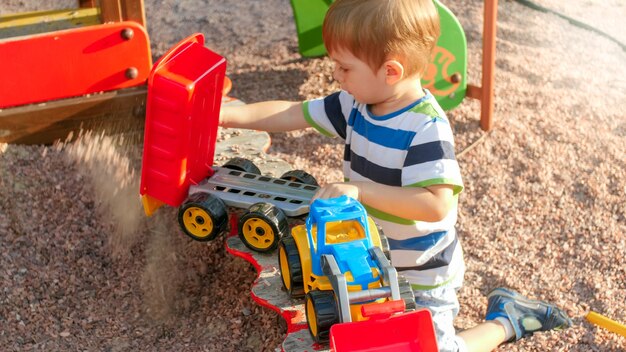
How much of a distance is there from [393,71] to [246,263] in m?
0.81

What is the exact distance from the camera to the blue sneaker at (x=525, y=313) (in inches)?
85.5

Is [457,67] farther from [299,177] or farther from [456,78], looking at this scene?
[299,177]

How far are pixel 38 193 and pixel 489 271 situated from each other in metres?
1.29

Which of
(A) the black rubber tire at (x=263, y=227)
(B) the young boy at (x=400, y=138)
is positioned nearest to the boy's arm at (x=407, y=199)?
(B) the young boy at (x=400, y=138)

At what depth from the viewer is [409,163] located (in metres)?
1.79

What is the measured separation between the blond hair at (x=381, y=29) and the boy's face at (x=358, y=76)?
0.01 metres

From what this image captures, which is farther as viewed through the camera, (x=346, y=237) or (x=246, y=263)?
(x=246, y=263)

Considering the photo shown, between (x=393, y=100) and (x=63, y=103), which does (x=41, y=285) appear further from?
(x=393, y=100)

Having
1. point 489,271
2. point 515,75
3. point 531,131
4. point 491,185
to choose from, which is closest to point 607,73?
point 515,75

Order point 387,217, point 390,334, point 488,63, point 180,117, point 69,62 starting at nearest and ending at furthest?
1. point 390,334
2. point 387,217
3. point 180,117
4. point 69,62
5. point 488,63

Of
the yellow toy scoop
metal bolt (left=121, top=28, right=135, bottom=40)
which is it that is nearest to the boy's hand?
the yellow toy scoop

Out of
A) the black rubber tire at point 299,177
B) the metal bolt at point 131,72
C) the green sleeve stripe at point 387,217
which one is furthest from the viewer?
the metal bolt at point 131,72

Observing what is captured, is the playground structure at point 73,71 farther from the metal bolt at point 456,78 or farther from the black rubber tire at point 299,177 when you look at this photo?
the metal bolt at point 456,78

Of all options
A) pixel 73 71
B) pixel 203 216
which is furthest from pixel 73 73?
pixel 203 216
